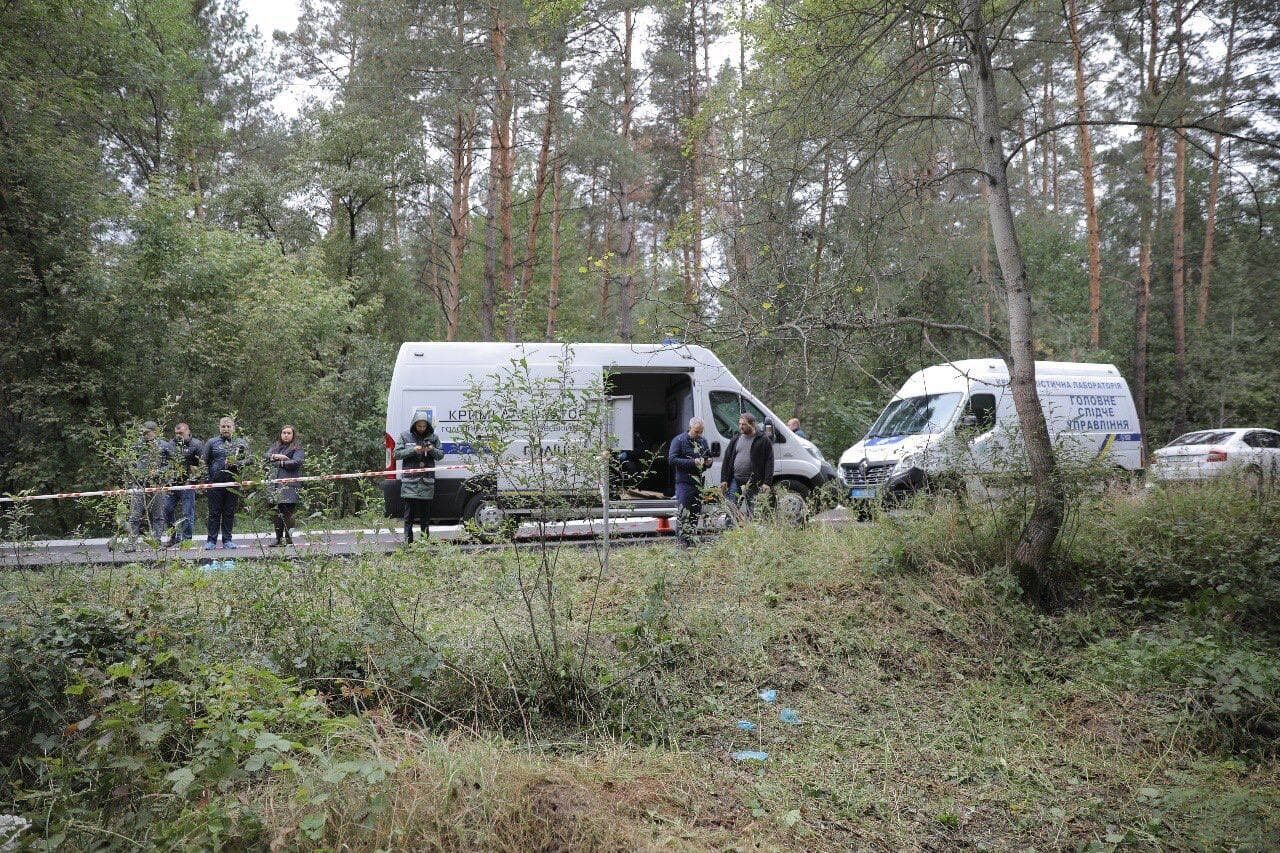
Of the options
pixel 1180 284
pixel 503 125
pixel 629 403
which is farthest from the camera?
pixel 1180 284

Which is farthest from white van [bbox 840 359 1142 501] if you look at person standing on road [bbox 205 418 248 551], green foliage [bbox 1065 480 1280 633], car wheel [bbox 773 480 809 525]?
person standing on road [bbox 205 418 248 551]

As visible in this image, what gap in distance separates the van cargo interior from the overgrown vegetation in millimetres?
5378

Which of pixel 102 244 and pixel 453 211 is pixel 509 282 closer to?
pixel 453 211

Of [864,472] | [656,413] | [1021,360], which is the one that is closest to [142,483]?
[1021,360]

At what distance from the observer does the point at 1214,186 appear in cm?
1909

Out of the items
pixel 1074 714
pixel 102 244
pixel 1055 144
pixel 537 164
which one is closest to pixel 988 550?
pixel 1074 714

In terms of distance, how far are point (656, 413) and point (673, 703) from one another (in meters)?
8.26

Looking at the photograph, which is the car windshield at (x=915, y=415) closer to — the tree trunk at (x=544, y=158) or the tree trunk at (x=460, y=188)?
the tree trunk at (x=544, y=158)

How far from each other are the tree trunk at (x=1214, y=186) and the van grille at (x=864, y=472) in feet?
14.9

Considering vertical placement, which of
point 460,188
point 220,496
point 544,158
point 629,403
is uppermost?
point 544,158

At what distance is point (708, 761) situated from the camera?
3771mm

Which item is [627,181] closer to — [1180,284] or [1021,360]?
[1021,360]

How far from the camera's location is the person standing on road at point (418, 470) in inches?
361

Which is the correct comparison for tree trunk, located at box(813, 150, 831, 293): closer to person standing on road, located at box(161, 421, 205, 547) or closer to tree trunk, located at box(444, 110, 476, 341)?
person standing on road, located at box(161, 421, 205, 547)
